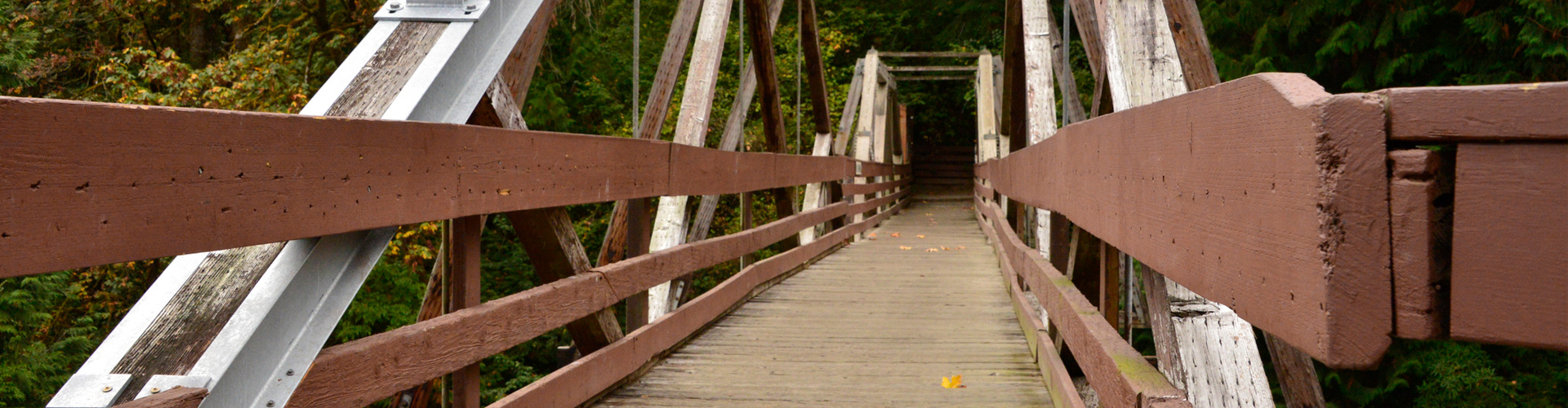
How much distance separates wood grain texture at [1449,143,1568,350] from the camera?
914mm

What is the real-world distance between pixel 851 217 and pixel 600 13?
24.0ft

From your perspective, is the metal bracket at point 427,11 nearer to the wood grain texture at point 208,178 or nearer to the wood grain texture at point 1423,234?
the wood grain texture at point 208,178

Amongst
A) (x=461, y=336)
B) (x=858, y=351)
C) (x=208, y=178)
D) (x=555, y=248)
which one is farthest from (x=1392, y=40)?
(x=208, y=178)

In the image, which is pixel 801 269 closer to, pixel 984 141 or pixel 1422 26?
pixel 1422 26

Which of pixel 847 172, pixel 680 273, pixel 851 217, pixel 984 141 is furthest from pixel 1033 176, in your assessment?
pixel 984 141

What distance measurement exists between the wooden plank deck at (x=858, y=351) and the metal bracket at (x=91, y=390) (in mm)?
2003

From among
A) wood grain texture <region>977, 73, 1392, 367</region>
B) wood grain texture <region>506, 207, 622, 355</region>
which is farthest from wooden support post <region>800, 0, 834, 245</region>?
wood grain texture <region>977, 73, 1392, 367</region>

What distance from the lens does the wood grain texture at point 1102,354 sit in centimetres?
193

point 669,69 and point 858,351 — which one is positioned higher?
point 669,69

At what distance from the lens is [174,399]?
54.9 inches

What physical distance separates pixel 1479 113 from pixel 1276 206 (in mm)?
293

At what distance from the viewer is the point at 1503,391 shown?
952 cm

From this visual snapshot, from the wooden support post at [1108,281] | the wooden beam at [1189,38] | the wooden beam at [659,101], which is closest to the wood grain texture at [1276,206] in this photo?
the wooden support post at [1108,281]

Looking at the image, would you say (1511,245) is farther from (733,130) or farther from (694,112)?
(733,130)
